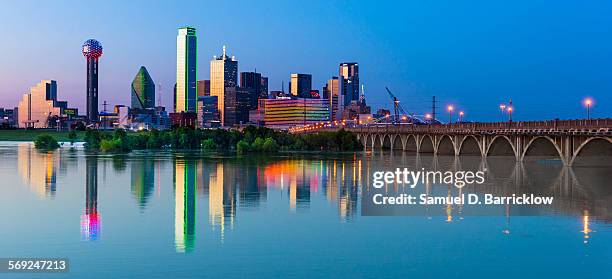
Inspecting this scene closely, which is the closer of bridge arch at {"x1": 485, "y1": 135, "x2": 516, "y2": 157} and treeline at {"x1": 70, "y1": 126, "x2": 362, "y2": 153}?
bridge arch at {"x1": 485, "y1": 135, "x2": 516, "y2": 157}

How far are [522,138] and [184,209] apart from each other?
65.5 metres

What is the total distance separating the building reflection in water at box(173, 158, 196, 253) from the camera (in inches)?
1447

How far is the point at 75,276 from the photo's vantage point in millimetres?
28625

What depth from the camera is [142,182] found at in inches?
2766

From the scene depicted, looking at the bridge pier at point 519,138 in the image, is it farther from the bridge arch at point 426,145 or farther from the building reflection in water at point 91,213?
the building reflection in water at point 91,213

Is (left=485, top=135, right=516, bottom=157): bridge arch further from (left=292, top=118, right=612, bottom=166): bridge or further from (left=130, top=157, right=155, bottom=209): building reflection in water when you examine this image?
(left=130, top=157, right=155, bottom=209): building reflection in water

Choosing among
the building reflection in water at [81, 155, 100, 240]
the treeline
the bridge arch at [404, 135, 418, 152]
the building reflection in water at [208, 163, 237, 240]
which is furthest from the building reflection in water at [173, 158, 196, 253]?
the bridge arch at [404, 135, 418, 152]

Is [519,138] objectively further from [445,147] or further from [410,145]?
[410,145]

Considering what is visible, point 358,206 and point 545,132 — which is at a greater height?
point 545,132

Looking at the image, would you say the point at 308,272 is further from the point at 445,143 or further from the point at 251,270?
the point at 445,143

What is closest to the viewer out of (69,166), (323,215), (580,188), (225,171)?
(323,215)

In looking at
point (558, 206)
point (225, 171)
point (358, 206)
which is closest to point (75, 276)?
point (358, 206)

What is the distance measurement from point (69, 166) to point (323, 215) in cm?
5614

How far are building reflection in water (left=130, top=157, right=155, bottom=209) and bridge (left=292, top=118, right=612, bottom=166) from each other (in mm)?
43836
